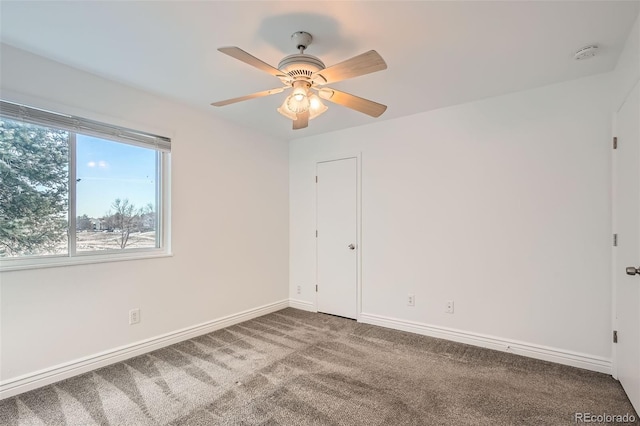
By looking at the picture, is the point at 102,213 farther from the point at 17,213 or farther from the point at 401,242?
the point at 401,242

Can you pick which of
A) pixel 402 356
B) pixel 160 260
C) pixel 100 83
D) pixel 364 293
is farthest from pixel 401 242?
pixel 100 83

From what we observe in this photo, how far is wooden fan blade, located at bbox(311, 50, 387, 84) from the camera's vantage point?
1.59 metres

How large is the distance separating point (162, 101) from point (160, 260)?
1.52 meters

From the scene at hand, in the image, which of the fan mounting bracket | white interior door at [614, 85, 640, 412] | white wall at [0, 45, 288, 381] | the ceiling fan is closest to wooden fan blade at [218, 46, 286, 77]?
the ceiling fan

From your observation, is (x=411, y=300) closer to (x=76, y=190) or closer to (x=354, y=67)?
(x=354, y=67)

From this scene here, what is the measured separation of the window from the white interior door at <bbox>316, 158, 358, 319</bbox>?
1879mm

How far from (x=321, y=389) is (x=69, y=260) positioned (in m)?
2.17

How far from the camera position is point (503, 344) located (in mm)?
2789

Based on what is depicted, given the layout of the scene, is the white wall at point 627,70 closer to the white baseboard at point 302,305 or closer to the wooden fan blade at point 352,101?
the wooden fan blade at point 352,101

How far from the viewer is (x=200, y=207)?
3246 millimetres

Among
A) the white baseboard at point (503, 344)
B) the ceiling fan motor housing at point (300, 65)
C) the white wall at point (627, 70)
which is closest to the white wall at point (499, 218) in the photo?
the white baseboard at point (503, 344)

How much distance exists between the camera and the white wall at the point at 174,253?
216 centimetres
